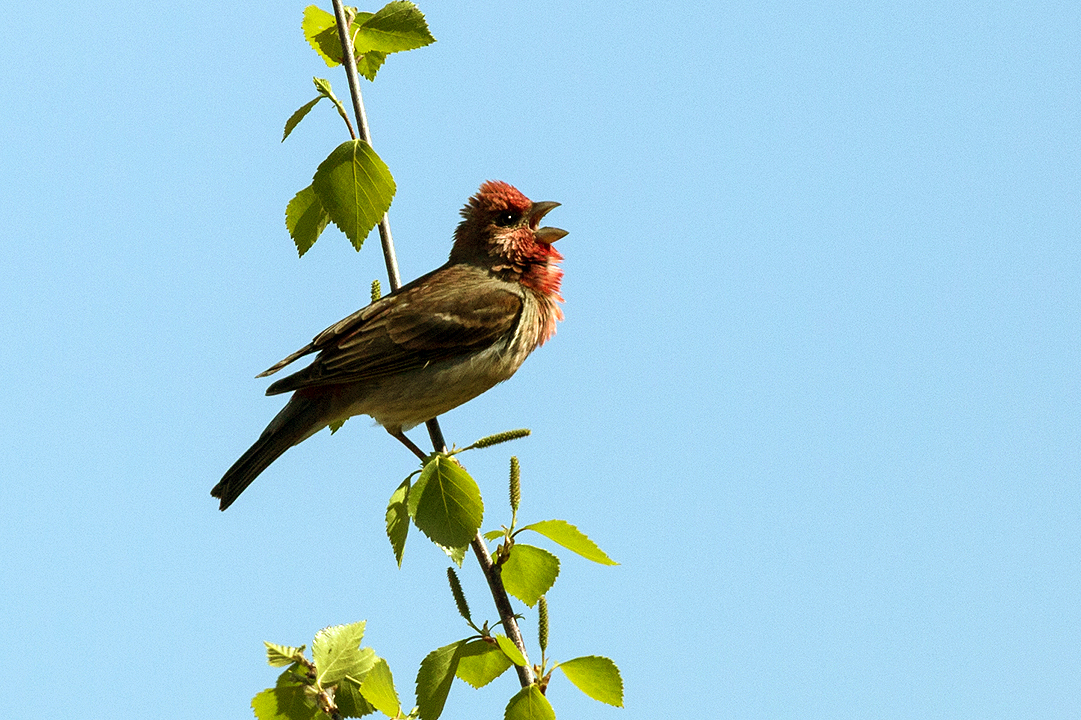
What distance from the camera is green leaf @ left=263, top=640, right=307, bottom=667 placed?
10.9 feet

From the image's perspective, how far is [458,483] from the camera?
149 inches

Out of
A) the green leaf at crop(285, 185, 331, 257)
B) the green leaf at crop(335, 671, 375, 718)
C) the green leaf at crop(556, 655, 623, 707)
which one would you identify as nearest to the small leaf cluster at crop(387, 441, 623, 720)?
the green leaf at crop(556, 655, 623, 707)

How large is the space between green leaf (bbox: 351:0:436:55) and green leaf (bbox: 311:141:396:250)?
64cm

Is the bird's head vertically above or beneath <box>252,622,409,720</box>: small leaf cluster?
above

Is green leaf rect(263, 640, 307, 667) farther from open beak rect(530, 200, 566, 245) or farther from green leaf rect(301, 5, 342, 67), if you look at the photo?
open beak rect(530, 200, 566, 245)

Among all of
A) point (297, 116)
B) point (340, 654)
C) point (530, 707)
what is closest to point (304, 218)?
point (297, 116)

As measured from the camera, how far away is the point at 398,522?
12.7ft

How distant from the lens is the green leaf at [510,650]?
340cm

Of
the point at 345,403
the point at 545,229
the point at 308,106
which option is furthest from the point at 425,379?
the point at 308,106

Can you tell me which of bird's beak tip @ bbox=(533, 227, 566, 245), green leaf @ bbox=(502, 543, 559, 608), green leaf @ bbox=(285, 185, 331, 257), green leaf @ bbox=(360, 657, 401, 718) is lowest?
green leaf @ bbox=(360, 657, 401, 718)

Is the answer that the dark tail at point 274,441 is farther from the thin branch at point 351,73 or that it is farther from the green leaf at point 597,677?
the green leaf at point 597,677

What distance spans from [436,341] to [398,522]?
2.29 m

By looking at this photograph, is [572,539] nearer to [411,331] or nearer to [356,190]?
[356,190]

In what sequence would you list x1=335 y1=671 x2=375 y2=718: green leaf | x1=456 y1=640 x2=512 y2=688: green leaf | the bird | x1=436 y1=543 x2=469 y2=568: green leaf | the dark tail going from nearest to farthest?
x1=335 y1=671 x2=375 y2=718: green leaf → x1=456 y1=640 x2=512 y2=688: green leaf → x1=436 y1=543 x2=469 y2=568: green leaf → the dark tail → the bird
